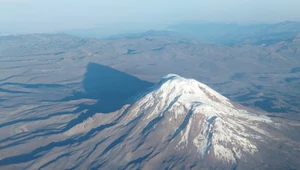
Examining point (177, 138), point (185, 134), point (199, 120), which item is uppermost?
point (199, 120)

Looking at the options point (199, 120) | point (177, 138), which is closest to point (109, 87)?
point (199, 120)

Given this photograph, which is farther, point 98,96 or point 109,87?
point 109,87

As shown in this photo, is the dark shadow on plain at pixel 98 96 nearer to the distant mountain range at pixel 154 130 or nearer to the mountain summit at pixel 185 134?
the distant mountain range at pixel 154 130

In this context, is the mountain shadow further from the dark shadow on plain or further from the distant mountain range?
the distant mountain range

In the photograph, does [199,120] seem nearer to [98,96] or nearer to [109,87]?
[98,96]

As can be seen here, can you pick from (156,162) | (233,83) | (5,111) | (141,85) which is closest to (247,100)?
(233,83)

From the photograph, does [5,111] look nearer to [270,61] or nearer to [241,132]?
[241,132]

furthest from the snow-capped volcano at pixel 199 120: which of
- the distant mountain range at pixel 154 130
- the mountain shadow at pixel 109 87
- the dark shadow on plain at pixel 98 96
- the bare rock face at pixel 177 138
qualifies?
the mountain shadow at pixel 109 87
